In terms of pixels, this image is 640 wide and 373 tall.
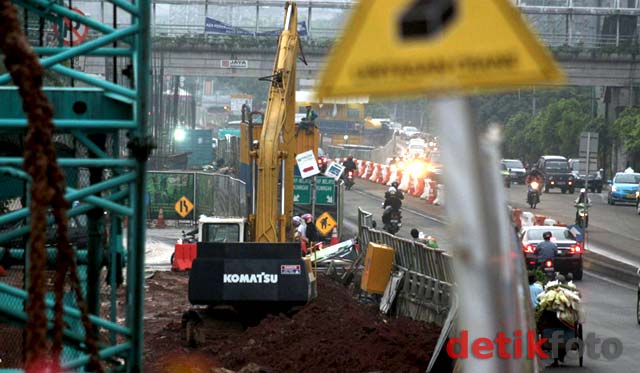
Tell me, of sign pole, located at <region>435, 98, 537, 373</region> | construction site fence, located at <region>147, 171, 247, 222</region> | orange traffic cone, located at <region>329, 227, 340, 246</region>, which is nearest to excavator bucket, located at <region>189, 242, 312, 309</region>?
orange traffic cone, located at <region>329, 227, 340, 246</region>

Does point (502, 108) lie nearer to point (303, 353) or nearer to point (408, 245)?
point (408, 245)

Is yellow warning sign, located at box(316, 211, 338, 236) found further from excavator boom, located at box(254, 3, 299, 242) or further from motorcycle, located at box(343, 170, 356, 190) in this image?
motorcycle, located at box(343, 170, 356, 190)

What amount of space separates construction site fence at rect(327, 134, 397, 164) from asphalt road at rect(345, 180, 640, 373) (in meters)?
16.6

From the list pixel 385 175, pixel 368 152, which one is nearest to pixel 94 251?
pixel 385 175

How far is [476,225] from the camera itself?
3.72 meters

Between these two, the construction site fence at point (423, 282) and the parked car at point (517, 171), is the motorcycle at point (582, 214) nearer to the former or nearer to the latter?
the construction site fence at point (423, 282)

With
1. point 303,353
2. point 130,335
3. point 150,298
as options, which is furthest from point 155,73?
point 130,335

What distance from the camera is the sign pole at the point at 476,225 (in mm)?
3697

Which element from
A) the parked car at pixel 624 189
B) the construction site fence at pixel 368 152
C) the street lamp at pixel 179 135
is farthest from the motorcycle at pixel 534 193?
the construction site fence at pixel 368 152

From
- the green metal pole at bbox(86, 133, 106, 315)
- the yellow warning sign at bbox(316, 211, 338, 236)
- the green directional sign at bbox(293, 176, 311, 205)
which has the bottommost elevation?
the yellow warning sign at bbox(316, 211, 338, 236)

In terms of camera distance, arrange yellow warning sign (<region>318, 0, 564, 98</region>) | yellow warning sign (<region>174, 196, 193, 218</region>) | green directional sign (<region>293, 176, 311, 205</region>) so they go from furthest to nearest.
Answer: yellow warning sign (<region>174, 196, 193, 218</region>), green directional sign (<region>293, 176, 311, 205</region>), yellow warning sign (<region>318, 0, 564, 98</region>)

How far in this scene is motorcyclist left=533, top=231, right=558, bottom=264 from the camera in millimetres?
29234

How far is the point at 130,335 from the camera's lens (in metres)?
11.0

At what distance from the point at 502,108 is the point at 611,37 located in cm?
803
